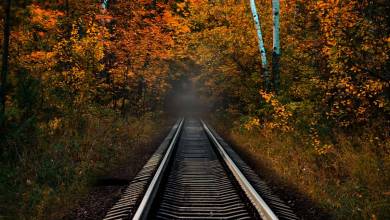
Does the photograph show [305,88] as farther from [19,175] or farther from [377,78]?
[19,175]

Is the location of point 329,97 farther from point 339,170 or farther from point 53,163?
point 53,163

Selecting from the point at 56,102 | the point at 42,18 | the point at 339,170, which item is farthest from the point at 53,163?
the point at 339,170

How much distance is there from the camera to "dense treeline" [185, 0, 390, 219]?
725cm

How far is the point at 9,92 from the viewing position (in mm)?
9469

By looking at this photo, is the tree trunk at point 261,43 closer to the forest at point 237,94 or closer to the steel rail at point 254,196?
the forest at point 237,94

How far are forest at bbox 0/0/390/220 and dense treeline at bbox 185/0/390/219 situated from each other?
0.12ft

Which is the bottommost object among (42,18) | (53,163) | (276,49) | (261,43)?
(53,163)

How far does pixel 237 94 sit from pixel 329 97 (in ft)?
27.9

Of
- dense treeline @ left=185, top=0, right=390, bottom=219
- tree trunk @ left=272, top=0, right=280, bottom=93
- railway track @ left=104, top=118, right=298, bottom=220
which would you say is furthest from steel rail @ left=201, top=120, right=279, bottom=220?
tree trunk @ left=272, top=0, right=280, bottom=93

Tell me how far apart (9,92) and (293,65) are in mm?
9829

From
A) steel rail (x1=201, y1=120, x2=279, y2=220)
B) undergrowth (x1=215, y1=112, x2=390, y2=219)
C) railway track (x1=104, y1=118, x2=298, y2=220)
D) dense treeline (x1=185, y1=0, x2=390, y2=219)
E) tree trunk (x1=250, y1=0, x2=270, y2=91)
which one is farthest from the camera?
tree trunk (x1=250, y1=0, x2=270, y2=91)

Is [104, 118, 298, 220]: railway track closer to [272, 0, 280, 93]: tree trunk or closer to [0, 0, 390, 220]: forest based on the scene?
[0, 0, 390, 220]: forest

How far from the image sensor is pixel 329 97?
9164 millimetres

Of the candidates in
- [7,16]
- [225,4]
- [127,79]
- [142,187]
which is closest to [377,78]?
[142,187]
